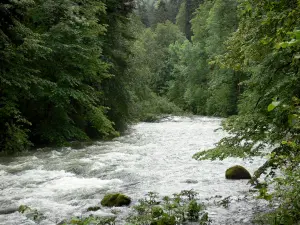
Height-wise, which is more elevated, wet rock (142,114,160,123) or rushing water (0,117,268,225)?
wet rock (142,114,160,123)

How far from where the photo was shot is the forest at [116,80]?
15.0ft

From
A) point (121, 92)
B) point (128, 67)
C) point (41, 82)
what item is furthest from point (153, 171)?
point (128, 67)

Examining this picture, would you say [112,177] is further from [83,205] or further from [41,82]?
[41,82]

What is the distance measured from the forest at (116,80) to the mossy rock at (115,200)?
95.2 inches

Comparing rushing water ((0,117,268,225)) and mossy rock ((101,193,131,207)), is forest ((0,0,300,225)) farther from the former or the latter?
mossy rock ((101,193,131,207))

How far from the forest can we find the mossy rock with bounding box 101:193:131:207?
242 cm

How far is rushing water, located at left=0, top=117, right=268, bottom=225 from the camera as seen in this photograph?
7457 millimetres

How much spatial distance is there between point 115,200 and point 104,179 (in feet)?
7.78

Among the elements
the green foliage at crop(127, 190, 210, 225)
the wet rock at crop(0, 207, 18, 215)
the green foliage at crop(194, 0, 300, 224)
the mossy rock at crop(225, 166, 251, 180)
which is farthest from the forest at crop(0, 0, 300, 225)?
the wet rock at crop(0, 207, 18, 215)

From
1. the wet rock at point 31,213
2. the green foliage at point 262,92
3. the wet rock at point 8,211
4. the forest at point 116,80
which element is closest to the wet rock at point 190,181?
the forest at point 116,80

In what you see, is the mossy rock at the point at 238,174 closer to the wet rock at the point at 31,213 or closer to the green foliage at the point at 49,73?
the wet rock at the point at 31,213

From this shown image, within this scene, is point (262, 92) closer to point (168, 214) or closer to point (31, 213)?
point (168, 214)

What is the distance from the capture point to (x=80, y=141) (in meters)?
16.9

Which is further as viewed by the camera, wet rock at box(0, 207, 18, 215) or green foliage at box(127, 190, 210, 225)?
wet rock at box(0, 207, 18, 215)
